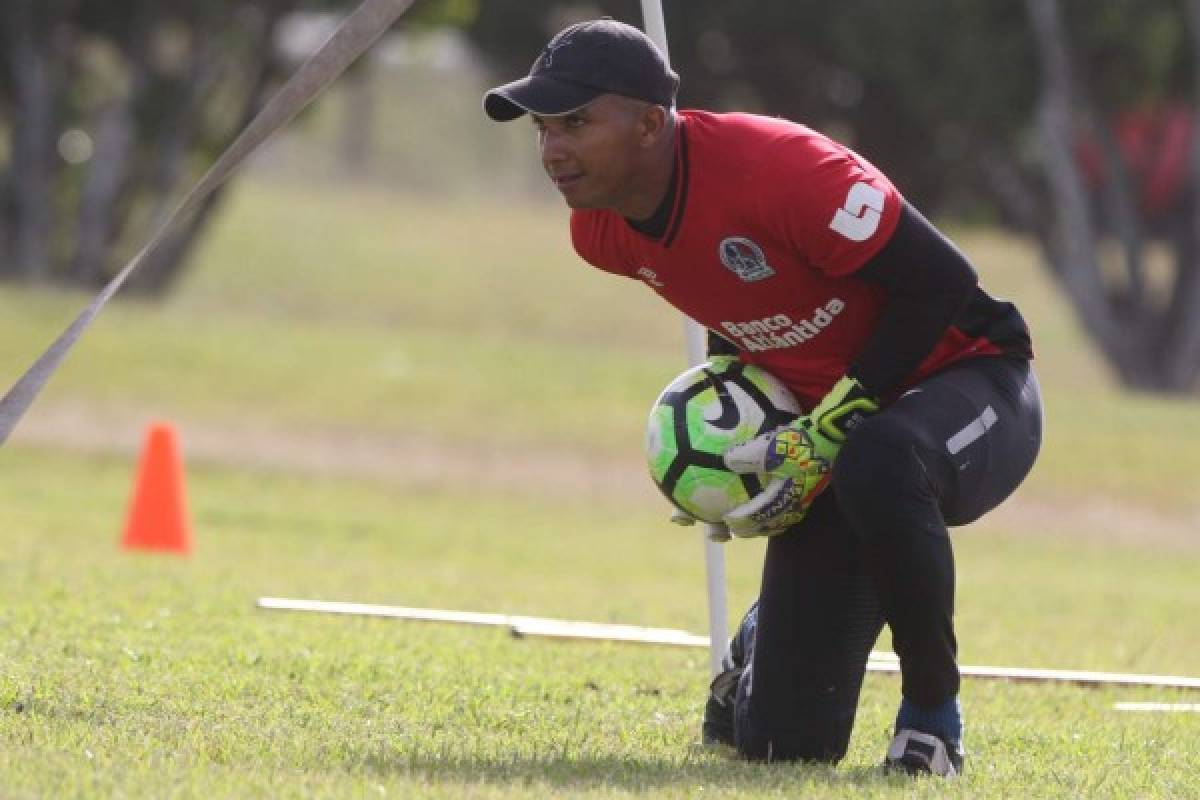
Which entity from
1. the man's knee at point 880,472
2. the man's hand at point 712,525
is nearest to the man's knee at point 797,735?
the man's hand at point 712,525

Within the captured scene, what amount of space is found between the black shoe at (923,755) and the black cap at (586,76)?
185cm

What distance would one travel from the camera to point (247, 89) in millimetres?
33438

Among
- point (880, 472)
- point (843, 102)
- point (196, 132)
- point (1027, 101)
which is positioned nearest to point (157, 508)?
point (880, 472)

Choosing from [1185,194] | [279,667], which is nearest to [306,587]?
[279,667]

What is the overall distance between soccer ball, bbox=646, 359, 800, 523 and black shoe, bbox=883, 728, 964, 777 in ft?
2.60

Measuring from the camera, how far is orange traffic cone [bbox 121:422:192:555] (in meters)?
12.9

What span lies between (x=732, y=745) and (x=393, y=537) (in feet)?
31.1

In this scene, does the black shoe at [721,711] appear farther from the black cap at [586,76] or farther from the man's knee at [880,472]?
the black cap at [586,76]

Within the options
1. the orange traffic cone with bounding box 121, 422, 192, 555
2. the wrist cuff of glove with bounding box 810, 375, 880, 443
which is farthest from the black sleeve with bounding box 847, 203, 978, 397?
the orange traffic cone with bounding box 121, 422, 192, 555

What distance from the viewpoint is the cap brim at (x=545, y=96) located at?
5.49m

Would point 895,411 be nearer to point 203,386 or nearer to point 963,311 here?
point 963,311

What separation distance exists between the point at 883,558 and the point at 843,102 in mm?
32202

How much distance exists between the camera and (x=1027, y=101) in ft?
101

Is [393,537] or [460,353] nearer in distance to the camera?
[393,537]
